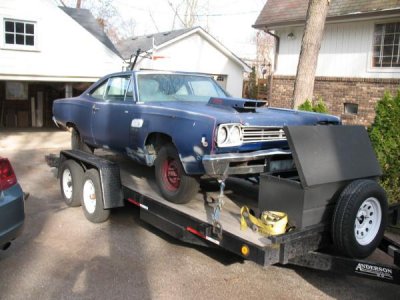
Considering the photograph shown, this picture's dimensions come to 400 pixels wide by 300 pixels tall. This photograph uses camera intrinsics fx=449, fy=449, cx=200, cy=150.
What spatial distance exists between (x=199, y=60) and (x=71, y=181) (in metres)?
16.2

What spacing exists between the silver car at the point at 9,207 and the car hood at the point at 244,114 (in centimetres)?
175

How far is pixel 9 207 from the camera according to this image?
406cm

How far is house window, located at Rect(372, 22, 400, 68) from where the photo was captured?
43.8 ft

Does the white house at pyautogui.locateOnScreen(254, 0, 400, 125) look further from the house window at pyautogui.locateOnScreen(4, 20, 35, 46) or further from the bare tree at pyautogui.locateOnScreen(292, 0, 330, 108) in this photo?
the house window at pyautogui.locateOnScreen(4, 20, 35, 46)

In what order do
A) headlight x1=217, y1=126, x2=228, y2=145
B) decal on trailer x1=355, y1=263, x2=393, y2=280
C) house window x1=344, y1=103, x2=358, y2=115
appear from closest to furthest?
decal on trailer x1=355, y1=263, x2=393, y2=280 < headlight x1=217, y1=126, x2=228, y2=145 < house window x1=344, y1=103, x2=358, y2=115

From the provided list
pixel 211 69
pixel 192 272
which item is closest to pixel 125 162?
pixel 192 272

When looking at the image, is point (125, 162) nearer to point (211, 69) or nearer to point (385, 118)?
point (385, 118)

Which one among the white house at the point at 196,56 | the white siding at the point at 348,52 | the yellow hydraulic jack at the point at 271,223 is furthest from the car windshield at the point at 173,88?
the white house at the point at 196,56

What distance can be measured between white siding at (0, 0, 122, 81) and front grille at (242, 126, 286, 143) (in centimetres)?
1214

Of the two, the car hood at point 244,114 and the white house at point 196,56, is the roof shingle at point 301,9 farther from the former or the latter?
the car hood at point 244,114

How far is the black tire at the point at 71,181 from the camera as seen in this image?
6.28 metres

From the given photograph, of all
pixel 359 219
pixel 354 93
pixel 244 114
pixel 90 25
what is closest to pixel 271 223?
pixel 359 219

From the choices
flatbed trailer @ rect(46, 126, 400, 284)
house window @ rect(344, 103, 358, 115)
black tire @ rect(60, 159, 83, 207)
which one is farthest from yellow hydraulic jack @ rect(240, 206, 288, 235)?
house window @ rect(344, 103, 358, 115)

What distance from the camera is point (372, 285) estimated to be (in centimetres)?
439
